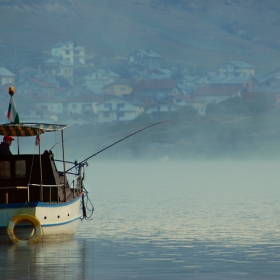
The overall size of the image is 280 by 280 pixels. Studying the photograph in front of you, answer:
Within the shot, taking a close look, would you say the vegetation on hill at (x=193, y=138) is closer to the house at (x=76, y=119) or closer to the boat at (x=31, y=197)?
the house at (x=76, y=119)

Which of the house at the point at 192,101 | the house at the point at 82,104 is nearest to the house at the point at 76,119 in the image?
the house at the point at 82,104

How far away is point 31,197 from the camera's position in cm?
2336

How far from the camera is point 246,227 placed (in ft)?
93.4

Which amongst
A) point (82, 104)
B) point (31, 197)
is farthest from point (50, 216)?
point (82, 104)

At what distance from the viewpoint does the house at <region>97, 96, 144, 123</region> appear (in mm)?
182125

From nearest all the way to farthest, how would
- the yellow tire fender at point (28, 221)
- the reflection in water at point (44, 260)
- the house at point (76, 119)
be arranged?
the reflection in water at point (44, 260)
the yellow tire fender at point (28, 221)
the house at point (76, 119)

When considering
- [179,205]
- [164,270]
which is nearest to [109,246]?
[164,270]

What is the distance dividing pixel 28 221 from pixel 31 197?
1.01m

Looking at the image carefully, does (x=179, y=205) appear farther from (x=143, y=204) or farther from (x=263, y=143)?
(x=263, y=143)

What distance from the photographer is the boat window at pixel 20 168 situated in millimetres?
23469

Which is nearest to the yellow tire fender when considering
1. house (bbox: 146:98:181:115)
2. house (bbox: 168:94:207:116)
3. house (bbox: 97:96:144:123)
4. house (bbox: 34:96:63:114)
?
house (bbox: 97:96:144:123)

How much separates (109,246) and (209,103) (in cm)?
16912

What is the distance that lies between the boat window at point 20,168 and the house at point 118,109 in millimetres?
155451

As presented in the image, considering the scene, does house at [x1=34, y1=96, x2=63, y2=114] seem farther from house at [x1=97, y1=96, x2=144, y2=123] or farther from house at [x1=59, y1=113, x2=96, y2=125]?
house at [x1=97, y1=96, x2=144, y2=123]
